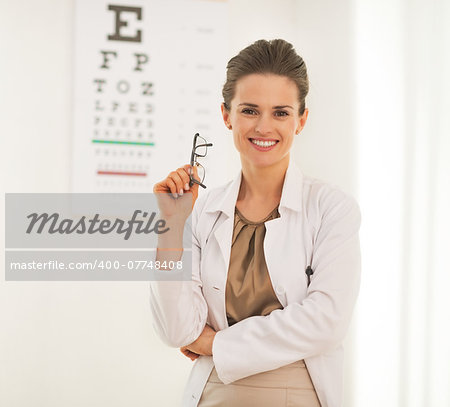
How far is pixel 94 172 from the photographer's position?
7.81 feet

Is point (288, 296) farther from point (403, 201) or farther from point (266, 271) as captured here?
point (403, 201)

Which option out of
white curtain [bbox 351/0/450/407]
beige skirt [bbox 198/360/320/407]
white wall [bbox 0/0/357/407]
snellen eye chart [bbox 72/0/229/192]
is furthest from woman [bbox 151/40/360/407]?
snellen eye chart [bbox 72/0/229/192]

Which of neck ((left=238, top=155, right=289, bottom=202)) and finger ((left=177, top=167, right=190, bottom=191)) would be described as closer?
finger ((left=177, top=167, right=190, bottom=191))

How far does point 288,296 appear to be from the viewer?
1276mm

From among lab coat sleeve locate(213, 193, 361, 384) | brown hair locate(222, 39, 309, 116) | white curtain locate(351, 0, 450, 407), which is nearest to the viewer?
lab coat sleeve locate(213, 193, 361, 384)

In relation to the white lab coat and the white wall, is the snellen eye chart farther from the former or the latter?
the white lab coat

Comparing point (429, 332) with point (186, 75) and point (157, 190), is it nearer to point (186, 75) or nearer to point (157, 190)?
point (157, 190)

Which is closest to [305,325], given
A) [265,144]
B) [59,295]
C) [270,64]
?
[265,144]

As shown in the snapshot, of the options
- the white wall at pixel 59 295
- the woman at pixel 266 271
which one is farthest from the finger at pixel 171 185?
the white wall at pixel 59 295

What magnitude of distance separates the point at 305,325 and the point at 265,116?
19.3 inches

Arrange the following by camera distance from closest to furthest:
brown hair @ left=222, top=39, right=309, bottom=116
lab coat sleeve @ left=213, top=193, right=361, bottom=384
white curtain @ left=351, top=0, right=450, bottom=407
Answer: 1. lab coat sleeve @ left=213, top=193, right=361, bottom=384
2. brown hair @ left=222, top=39, right=309, bottom=116
3. white curtain @ left=351, top=0, right=450, bottom=407

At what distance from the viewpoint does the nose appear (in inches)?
51.3

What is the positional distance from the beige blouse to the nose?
244 mm

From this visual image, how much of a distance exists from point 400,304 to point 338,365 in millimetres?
484
